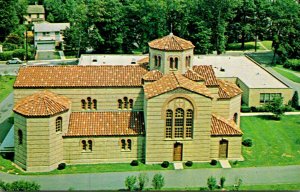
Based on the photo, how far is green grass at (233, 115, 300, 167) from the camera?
6600cm

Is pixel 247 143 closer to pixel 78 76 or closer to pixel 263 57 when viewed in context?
pixel 78 76

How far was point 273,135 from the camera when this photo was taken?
2948 inches

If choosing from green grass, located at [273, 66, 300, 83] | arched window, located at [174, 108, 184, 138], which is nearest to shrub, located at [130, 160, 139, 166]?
arched window, located at [174, 108, 184, 138]

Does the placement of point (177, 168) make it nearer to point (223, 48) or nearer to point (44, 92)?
point (44, 92)

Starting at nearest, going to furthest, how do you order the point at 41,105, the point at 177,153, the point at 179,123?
the point at 41,105 < the point at 179,123 < the point at 177,153

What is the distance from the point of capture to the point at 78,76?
6725cm

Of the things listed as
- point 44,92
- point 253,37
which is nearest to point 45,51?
point 253,37

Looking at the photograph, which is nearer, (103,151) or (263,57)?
(103,151)

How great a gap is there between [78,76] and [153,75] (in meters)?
9.69

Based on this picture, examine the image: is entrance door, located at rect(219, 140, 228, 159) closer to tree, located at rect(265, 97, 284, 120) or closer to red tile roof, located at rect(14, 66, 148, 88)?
red tile roof, located at rect(14, 66, 148, 88)

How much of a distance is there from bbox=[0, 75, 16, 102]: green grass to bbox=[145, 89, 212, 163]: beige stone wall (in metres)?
36.7

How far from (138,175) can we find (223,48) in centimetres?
6709

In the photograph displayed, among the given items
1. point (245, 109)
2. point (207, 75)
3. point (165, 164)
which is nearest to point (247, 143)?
point (207, 75)

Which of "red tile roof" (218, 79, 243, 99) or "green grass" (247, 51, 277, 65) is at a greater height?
"red tile roof" (218, 79, 243, 99)
